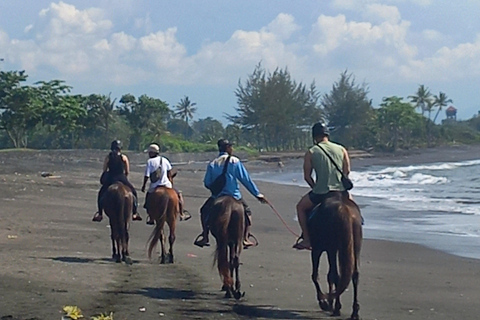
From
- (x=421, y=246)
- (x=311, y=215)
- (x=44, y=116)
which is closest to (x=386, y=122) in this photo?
(x=44, y=116)

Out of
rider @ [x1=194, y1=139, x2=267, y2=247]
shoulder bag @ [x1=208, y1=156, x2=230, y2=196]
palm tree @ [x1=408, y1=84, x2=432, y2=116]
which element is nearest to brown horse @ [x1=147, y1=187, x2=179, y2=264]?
rider @ [x1=194, y1=139, x2=267, y2=247]

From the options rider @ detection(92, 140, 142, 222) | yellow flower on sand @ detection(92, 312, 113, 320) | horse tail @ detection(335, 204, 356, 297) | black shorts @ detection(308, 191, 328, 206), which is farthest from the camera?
rider @ detection(92, 140, 142, 222)

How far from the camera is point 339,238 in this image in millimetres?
8414

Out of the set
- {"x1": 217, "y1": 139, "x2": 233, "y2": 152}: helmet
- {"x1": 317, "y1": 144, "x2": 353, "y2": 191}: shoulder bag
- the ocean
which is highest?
{"x1": 217, "y1": 139, "x2": 233, "y2": 152}: helmet

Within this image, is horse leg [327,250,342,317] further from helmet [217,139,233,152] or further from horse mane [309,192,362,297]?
helmet [217,139,233,152]

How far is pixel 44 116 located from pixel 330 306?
2079 inches

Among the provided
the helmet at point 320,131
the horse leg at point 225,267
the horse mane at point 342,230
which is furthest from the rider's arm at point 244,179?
the horse mane at point 342,230

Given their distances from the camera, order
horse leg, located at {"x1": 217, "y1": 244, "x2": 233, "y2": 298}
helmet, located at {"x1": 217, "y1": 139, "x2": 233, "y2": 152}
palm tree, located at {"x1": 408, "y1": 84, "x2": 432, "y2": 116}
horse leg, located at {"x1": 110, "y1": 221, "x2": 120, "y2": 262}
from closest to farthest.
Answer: horse leg, located at {"x1": 217, "y1": 244, "x2": 233, "y2": 298}
helmet, located at {"x1": 217, "y1": 139, "x2": 233, "y2": 152}
horse leg, located at {"x1": 110, "y1": 221, "x2": 120, "y2": 262}
palm tree, located at {"x1": 408, "y1": 84, "x2": 432, "y2": 116}

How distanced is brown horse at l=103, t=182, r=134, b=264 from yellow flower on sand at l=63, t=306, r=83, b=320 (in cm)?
437

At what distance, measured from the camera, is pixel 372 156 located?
76562 millimetres

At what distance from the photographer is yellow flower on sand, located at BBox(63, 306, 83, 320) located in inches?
297

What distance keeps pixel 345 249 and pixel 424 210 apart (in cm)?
1671

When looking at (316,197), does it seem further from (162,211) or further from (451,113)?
(451,113)

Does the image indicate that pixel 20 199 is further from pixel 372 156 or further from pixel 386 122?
pixel 386 122
